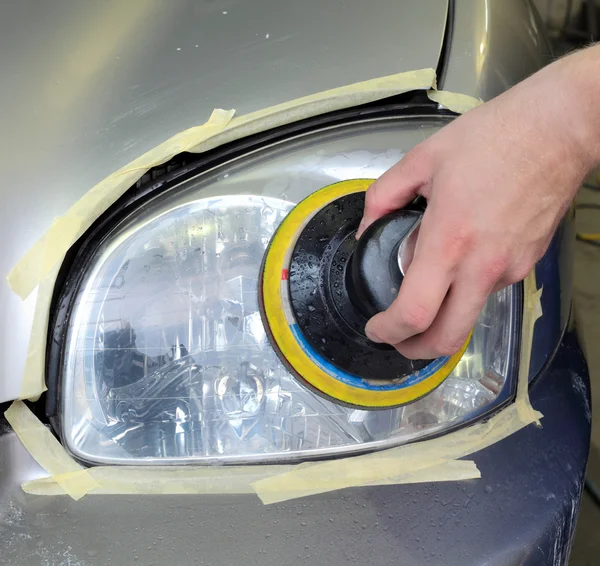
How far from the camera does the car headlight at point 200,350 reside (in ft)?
2.06

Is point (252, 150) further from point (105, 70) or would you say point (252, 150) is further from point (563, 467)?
point (563, 467)

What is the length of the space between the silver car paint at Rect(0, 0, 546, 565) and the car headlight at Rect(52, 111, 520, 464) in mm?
58

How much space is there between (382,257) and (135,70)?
0.35 meters

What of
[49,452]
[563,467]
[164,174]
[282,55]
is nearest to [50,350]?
[49,452]

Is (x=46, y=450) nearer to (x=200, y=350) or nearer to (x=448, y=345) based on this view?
(x=200, y=350)

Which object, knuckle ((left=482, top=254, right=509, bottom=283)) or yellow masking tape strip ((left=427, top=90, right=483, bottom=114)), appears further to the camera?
yellow masking tape strip ((left=427, top=90, right=483, bottom=114))

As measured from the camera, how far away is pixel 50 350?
61 centimetres

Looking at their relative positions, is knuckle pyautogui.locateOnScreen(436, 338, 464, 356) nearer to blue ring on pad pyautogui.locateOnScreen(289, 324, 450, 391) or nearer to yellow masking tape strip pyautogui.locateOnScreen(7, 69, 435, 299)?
blue ring on pad pyautogui.locateOnScreen(289, 324, 450, 391)

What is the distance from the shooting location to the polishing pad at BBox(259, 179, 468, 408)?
2.06 ft

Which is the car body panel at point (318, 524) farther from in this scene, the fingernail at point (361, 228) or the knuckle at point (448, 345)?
the fingernail at point (361, 228)

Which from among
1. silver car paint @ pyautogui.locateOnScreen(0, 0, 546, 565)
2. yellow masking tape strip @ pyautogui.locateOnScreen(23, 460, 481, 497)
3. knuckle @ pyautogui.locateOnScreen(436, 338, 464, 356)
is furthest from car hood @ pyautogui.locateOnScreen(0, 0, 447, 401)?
knuckle @ pyautogui.locateOnScreen(436, 338, 464, 356)

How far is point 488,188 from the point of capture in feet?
1.69

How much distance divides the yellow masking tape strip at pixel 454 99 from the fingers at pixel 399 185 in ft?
0.68

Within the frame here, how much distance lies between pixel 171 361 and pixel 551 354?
19.2 inches
